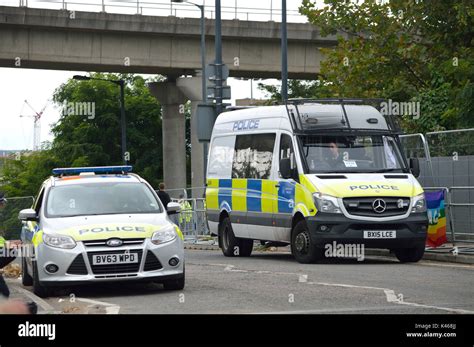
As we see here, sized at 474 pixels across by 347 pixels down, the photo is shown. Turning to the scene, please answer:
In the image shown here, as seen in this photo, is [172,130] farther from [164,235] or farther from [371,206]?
[164,235]

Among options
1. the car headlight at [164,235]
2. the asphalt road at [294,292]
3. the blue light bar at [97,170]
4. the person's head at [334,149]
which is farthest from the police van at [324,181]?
the car headlight at [164,235]

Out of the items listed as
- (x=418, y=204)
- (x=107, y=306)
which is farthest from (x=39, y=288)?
(x=418, y=204)

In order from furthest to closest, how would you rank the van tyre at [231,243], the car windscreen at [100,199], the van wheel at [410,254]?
the van tyre at [231,243]
the van wheel at [410,254]
the car windscreen at [100,199]

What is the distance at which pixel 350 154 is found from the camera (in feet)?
69.6

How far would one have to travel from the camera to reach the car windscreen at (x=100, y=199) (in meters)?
15.9

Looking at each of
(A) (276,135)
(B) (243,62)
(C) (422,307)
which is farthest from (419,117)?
Answer: (C) (422,307)

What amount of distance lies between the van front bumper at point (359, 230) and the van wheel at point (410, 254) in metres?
0.36

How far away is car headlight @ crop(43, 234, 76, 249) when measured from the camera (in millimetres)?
14836

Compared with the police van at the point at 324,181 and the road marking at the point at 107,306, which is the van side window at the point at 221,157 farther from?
the road marking at the point at 107,306

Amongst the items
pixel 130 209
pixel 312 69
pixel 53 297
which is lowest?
pixel 53 297

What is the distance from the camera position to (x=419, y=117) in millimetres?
34438
